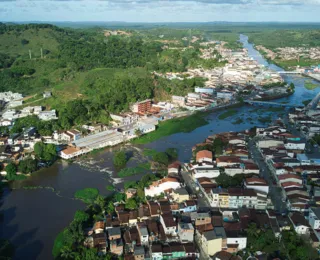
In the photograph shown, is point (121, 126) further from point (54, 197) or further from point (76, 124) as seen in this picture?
point (54, 197)

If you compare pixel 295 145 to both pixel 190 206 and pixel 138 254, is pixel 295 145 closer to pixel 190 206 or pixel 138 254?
pixel 190 206

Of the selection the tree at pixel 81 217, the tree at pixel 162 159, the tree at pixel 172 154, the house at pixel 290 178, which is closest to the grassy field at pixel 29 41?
the tree at pixel 172 154

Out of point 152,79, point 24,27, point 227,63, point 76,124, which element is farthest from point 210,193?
point 24,27

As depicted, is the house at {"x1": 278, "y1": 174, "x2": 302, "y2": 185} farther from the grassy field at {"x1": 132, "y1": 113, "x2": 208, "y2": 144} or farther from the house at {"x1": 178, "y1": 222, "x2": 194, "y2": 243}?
the grassy field at {"x1": 132, "y1": 113, "x2": 208, "y2": 144}

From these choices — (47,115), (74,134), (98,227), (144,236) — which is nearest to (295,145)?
(144,236)

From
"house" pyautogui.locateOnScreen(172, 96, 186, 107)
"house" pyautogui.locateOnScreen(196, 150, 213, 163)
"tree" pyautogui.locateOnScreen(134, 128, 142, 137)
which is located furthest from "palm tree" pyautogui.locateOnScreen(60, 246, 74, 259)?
"house" pyautogui.locateOnScreen(172, 96, 186, 107)

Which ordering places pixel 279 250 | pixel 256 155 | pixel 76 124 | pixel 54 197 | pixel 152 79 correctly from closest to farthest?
pixel 279 250, pixel 54 197, pixel 256 155, pixel 76 124, pixel 152 79
